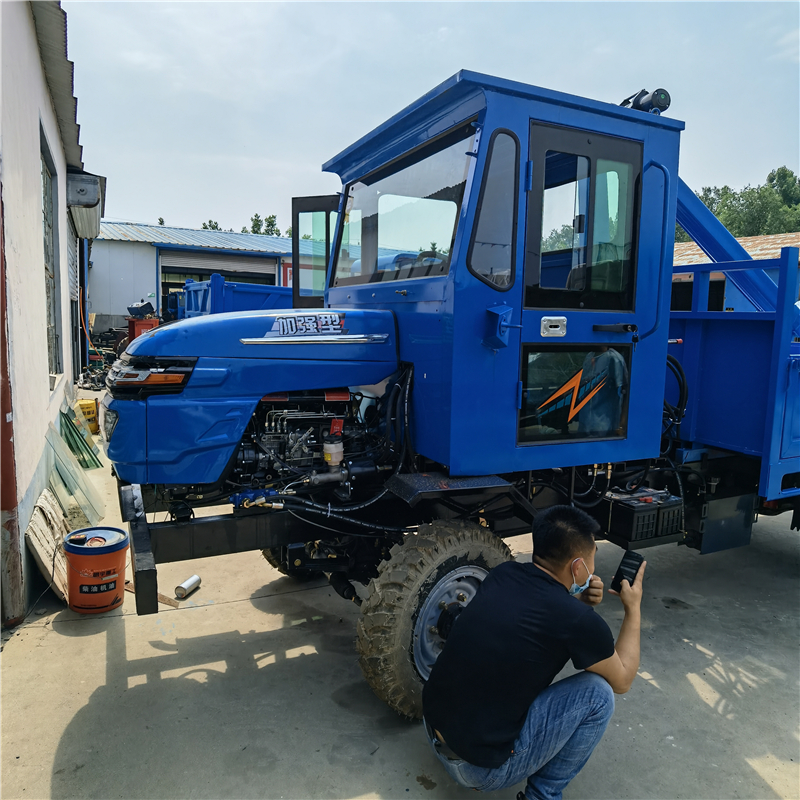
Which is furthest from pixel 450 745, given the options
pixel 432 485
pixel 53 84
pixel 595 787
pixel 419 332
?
pixel 53 84

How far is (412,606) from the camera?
3.11 m

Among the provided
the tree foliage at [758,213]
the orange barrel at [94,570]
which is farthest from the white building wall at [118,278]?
the tree foliage at [758,213]

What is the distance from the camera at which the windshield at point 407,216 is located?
325 centimetres

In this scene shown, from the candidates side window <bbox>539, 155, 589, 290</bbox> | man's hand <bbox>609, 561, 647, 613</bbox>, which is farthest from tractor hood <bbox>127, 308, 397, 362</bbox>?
man's hand <bbox>609, 561, 647, 613</bbox>

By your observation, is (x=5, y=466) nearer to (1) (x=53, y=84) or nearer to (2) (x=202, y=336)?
(2) (x=202, y=336)

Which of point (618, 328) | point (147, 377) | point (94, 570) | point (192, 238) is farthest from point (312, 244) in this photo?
point (192, 238)

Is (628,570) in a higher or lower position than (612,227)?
lower

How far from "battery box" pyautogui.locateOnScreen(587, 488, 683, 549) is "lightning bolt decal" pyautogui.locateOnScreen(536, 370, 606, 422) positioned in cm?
79

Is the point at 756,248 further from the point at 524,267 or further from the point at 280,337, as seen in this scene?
the point at 280,337

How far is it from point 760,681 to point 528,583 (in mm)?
2330

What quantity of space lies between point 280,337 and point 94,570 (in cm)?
218

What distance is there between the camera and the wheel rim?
10.4 ft

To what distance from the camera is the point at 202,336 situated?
3129mm

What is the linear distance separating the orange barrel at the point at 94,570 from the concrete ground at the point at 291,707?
A: 11cm
